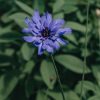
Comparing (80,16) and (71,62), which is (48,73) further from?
(80,16)

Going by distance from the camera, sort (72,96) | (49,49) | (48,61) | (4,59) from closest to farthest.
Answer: (49,49), (72,96), (48,61), (4,59)

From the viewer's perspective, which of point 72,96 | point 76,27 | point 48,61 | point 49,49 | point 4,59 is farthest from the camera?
point 4,59

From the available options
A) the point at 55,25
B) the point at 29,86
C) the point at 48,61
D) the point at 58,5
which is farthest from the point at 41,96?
the point at 55,25

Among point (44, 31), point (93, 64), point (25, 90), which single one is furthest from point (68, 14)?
point (44, 31)

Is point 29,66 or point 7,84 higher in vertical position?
point 29,66

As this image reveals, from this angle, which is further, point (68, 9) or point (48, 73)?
point (68, 9)

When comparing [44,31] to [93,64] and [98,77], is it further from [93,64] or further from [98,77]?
[93,64]

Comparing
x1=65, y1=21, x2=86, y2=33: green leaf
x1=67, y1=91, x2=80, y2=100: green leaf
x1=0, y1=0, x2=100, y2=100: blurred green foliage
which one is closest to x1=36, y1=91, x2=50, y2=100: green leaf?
x1=0, y1=0, x2=100, y2=100: blurred green foliage
